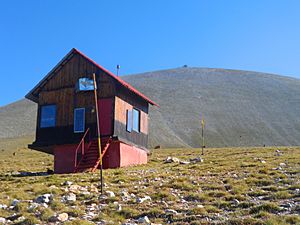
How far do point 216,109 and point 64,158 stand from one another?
98.9 m

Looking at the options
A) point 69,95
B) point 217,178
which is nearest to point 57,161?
point 69,95

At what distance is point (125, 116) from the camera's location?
34.1 m

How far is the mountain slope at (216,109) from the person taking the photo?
106625mm

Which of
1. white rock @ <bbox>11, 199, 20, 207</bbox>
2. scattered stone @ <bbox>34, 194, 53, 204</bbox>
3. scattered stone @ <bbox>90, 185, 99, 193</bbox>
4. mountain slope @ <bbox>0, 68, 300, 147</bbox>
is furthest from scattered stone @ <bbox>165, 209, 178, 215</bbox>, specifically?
mountain slope @ <bbox>0, 68, 300, 147</bbox>

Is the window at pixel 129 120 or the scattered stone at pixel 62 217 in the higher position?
the window at pixel 129 120

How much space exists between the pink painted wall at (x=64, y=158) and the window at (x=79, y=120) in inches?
46.8

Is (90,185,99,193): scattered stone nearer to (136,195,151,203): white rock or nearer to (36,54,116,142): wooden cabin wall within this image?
(136,195,151,203): white rock

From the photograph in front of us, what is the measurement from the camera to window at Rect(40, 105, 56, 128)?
34.3 m

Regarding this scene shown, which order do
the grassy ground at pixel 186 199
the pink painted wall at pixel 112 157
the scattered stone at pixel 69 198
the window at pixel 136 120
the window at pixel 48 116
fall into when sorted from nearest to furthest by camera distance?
the grassy ground at pixel 186 199
the scattered stone at pixel 69 198
the pink painted wall at pixel 112 157
the window at pixel 48 116
the window at pixel 136 120

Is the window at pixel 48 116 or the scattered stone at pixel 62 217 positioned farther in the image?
the window at pixel 48 116

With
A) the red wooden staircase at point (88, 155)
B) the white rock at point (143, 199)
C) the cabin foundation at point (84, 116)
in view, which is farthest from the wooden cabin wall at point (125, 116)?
the white rock at point (143, 199)

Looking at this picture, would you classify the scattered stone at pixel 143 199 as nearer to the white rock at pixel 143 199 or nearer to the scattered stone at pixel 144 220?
the white rock at pixel 143 199

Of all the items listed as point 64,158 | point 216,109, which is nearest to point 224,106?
point 216,109

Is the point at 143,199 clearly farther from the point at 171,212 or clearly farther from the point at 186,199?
the point at 171,212
